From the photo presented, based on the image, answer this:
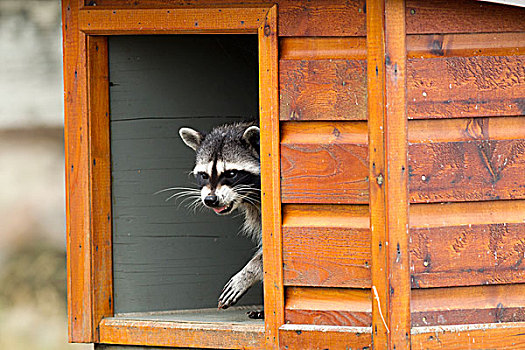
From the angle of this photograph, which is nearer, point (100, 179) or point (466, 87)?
point (466, 87)

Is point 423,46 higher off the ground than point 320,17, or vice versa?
point 320,17

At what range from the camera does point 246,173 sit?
13.6ft

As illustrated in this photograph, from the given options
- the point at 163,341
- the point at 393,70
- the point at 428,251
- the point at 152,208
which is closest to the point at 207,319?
the point at 163,341

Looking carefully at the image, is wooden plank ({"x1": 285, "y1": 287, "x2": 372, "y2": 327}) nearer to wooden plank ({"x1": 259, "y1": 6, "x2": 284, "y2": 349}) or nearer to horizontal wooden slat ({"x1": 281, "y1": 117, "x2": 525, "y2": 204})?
wooden plank ({"x1": 259, "y1": 6, "x2": 284, "y2": 349})

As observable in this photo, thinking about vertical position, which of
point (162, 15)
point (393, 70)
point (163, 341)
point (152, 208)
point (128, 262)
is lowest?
point (163, 341)

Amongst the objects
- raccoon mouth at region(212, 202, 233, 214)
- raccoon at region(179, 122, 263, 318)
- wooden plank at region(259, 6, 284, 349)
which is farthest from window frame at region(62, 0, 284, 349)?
raccoon mouth at region(212, 202, 233, 214)

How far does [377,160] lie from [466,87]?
0.45 m

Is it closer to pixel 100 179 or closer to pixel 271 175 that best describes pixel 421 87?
pixel 271 175

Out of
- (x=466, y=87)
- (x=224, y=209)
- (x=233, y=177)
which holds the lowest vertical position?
(x=224, y=209)

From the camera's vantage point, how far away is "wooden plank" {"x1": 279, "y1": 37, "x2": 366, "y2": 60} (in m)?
3.28

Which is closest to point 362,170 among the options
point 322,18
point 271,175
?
point 271,175

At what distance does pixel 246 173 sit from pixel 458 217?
4.11 ft

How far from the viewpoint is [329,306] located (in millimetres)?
3379

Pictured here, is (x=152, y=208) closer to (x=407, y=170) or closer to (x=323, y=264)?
(x=323, y=264)
